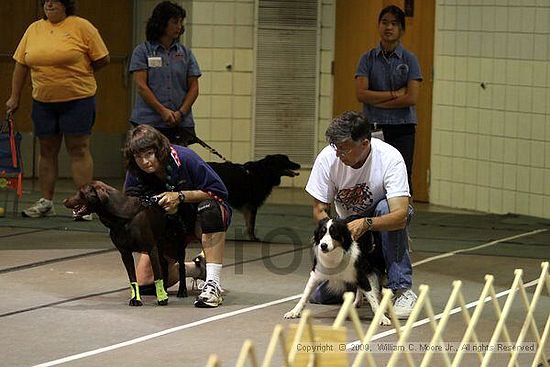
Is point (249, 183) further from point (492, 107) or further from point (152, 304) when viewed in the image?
point (492, 107)

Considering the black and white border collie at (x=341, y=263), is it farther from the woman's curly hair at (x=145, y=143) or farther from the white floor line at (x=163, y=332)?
the woman's curly hair at (x=145, y=143)

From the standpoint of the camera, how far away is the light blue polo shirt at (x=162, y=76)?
7410 millimetres

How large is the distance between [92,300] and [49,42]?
2.54 m

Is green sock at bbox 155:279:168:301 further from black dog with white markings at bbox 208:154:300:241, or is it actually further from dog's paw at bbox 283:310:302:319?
black dog with white markings at bbox 208:154:300:241

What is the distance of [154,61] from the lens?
24.2 ft

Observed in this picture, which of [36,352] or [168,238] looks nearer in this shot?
[36,352]

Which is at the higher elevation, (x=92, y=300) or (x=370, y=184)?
(x=370, y=184)

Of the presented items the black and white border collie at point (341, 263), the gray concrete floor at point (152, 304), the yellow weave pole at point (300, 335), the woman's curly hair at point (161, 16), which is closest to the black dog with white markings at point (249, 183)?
the gray concrete floor at point (152, 304)

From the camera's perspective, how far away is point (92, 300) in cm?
579

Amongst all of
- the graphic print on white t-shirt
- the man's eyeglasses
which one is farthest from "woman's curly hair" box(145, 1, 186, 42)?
the man's eyeglasses

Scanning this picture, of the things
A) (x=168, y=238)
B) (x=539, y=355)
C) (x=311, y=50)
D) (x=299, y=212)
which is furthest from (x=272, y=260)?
(x=311, y=50)

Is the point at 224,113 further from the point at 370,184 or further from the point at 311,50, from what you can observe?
the point at 370,184

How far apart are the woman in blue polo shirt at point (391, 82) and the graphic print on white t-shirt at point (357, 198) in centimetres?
176

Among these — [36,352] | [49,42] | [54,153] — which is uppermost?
[49,42]
